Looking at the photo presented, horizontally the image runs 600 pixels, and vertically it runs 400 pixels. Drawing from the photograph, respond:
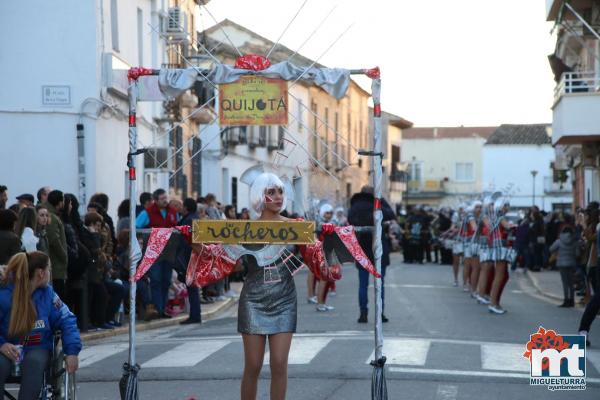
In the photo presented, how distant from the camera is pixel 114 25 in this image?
24953 millimetres

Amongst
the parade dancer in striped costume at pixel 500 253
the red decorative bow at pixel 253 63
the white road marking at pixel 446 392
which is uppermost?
the red decorative bow at pixel 253 63

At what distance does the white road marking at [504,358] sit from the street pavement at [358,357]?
1cm

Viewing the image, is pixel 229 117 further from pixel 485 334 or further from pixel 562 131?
pixel 562 131

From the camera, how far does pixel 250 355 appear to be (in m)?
7.87

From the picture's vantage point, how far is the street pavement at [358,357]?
10.5m

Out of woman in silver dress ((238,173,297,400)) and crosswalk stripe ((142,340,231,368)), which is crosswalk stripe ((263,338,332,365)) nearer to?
crosswalk stripe ((142,340,231,368))

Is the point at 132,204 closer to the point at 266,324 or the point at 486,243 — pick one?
the point at 266,324

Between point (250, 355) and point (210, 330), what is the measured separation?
852 centimetres

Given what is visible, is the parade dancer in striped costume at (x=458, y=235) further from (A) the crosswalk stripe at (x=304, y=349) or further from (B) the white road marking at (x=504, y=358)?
(A) the crosswalk stripe at (x=304, y=349)

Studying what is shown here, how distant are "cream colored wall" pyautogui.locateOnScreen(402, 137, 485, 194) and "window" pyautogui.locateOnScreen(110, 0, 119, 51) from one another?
7411 cm

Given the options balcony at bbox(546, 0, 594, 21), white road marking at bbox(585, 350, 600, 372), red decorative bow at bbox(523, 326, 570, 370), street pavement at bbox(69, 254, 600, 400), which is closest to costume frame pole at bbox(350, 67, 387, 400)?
street pavement at bbox(69, 254, 600, 400)

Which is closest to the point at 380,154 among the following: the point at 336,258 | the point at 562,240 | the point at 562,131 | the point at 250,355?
the point at 336,258

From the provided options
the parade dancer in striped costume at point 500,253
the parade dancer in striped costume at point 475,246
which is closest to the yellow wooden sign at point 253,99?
the parade dancer in striped costume at point 500,253

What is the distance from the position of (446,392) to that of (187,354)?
11.9 feet
